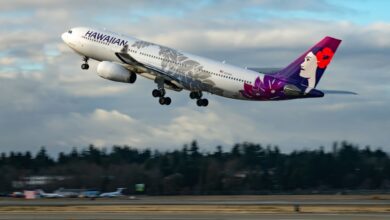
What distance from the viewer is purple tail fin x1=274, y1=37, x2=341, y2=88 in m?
94.3

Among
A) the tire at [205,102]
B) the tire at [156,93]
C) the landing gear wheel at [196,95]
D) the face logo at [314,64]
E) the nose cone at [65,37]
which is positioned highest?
the nose cone at [65,37]

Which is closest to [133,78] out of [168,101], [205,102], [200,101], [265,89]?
[168,101]

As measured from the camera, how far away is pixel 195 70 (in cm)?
9738

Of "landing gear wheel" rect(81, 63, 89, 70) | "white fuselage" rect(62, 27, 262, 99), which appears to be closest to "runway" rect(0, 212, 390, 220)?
"white fuselage" rect(62, 27, 262, 99)

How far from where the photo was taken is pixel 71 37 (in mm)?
108562

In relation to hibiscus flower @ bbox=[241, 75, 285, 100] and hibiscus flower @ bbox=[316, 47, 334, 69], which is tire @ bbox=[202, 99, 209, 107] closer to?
hibiscus flower @ bbox=[241, 75, 285, 100]

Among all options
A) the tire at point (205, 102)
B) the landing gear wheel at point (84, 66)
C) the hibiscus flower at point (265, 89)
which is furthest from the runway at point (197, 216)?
the landing gear wheel at point (84, 66)

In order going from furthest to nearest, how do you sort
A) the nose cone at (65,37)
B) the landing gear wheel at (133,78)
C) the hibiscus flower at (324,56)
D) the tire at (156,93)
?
the nose cone at (65,37)
the landing gear wheel at (133,78)
the tire at (156,93)
the hibiscus flower at (324,56)

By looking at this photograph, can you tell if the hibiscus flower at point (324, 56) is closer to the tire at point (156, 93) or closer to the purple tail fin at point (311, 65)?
the purple tail fin at point (311, 65)

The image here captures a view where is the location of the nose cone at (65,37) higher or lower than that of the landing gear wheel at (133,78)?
higher

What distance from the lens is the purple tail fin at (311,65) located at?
3713 inches

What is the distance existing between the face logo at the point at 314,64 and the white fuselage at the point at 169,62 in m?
5.20

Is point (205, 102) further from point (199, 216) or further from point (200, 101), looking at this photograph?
point (199, 216)

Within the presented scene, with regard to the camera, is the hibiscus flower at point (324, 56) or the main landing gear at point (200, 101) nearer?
the hibiscus flower at point (324, 56)
